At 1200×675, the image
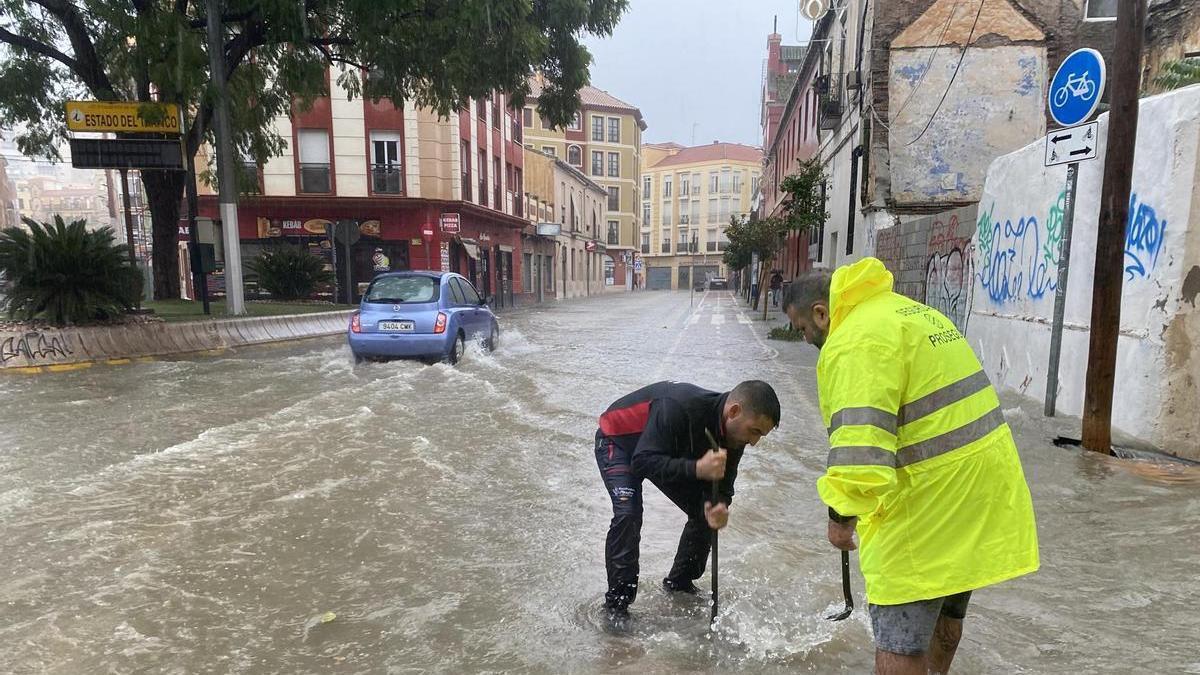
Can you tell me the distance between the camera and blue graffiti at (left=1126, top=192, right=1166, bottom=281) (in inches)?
204

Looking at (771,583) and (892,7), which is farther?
(892,7)

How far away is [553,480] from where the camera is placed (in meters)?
5.24

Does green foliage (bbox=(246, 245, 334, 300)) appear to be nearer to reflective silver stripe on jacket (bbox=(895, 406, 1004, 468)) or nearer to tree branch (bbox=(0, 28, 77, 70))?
tree branch (bbox=(0, 28, 77, 70))

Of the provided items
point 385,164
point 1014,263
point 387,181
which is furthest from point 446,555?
point 385,164

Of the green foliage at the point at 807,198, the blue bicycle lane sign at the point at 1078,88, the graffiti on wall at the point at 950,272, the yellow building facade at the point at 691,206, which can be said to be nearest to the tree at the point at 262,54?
the green foliage at the point at 807,198

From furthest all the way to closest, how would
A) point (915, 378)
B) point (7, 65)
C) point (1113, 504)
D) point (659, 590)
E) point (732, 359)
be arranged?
point (7, 65) → point (732, 359) → point (1113, 504) → point (659, 590) → point (915, 378)

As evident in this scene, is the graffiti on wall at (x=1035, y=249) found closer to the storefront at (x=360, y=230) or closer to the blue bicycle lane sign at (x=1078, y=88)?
the blue bicycle lane sign at (x=1078, y=88)

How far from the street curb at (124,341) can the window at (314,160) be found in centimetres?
1306

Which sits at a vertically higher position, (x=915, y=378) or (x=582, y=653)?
(x=915, y=378)

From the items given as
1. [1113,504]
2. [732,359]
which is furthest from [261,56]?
[1113,504]

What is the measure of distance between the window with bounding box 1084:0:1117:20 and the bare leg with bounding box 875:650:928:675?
1598 centimetres

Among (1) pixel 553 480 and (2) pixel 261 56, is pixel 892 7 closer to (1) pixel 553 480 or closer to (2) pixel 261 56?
(1) pixel 553 480

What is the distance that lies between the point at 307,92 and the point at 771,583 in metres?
16.4

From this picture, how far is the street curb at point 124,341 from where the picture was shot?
9430 mm
